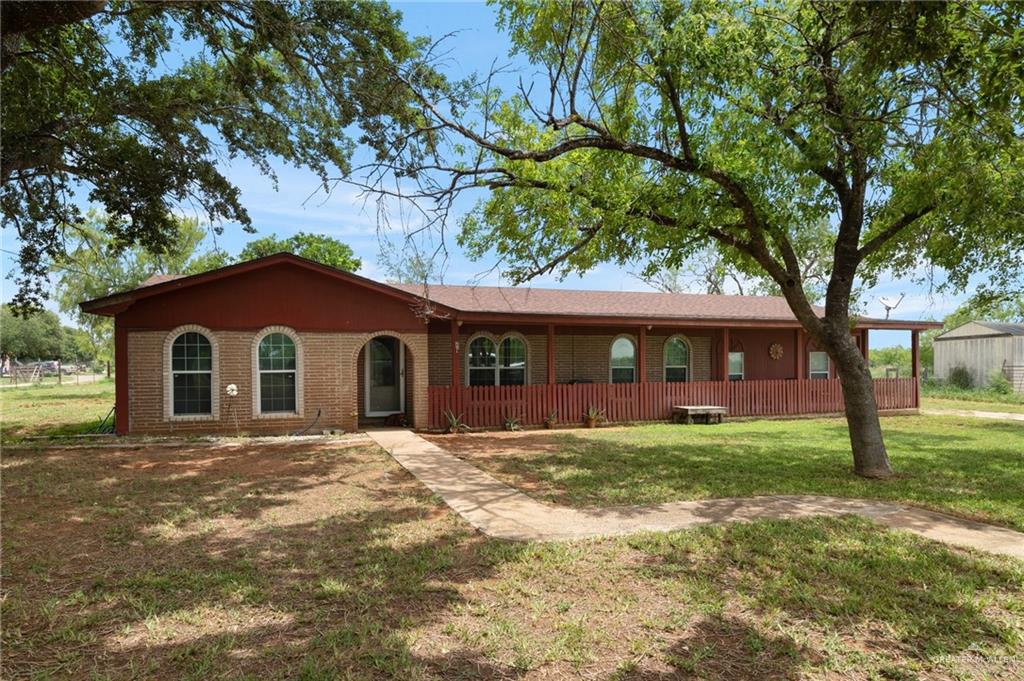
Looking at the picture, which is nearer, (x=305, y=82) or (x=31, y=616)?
(x=31, y=616)

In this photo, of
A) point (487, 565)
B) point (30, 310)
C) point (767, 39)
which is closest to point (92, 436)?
point (30, 310)

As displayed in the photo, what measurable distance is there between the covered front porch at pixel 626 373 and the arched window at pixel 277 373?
3.08 metres

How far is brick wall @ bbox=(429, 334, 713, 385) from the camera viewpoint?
1542 cm

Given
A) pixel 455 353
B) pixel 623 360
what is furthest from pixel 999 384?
pixel 455 353

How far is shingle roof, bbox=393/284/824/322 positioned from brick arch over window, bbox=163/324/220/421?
5010mm

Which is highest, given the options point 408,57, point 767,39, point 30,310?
point 408,57

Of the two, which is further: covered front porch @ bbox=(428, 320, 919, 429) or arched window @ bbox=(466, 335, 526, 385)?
arched window @ bbox=(466, 335, 526, 385)

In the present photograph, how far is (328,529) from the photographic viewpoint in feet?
→ 18.9

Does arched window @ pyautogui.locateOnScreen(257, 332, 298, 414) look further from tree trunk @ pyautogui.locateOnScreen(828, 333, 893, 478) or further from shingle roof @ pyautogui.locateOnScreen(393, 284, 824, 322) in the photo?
tree trunk @ pyautogui.locateOnScreen(828, 333, 893, 478)

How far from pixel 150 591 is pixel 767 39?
848cm

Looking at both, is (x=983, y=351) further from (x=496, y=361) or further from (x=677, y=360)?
(x=496, y=361)

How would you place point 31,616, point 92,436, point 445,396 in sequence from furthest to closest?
point 445,396
point 92,436
point 31,616

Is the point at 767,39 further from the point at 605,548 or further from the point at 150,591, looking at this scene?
the point at 150,591

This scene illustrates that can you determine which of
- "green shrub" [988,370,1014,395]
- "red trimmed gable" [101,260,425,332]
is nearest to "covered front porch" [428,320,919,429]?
"red trimmed gable" [101,260,425,332]
